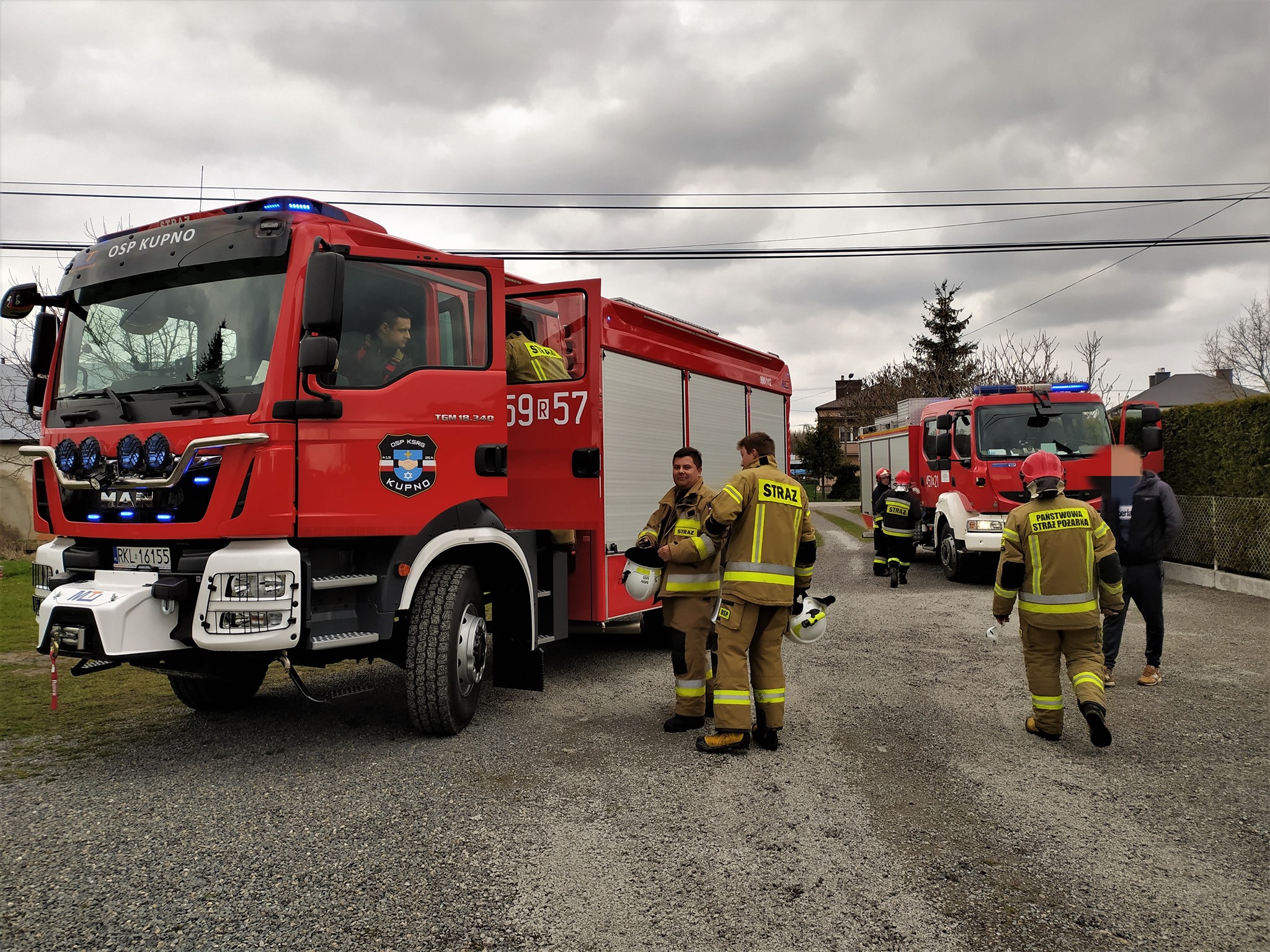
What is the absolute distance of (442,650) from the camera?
16.4 ft

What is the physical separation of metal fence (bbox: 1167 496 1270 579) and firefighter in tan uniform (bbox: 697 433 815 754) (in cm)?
838

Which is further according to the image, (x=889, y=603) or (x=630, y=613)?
(x=889, y=603)

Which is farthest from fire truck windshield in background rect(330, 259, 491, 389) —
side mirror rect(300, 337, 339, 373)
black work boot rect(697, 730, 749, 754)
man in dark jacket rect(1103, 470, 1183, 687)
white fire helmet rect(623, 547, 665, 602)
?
man in dark jacket rect(1103, 470, 1183, 687)

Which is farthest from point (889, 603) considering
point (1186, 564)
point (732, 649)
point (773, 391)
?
point (732, 649)

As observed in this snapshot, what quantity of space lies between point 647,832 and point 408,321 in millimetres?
3068

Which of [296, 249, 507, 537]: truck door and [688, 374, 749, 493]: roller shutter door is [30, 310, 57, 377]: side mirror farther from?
[688, 374, 749, 493]: roller shutter door

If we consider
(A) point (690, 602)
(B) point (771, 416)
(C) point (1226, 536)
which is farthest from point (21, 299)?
(C) point (1226, 536)

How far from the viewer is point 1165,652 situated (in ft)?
25.7

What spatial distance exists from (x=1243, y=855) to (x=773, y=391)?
724 centimetres

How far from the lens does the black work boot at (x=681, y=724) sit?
18.0 feet

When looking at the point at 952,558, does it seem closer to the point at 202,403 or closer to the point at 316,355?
the point at 316,355

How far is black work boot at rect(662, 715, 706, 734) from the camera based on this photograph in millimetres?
5477

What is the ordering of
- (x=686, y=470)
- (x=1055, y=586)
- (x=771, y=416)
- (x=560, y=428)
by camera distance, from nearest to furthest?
(x=1055, y=586) → (x=686, y=470) → (x=560, y=428) → (x=771, y=416)

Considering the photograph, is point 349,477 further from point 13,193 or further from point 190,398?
point 13,193
